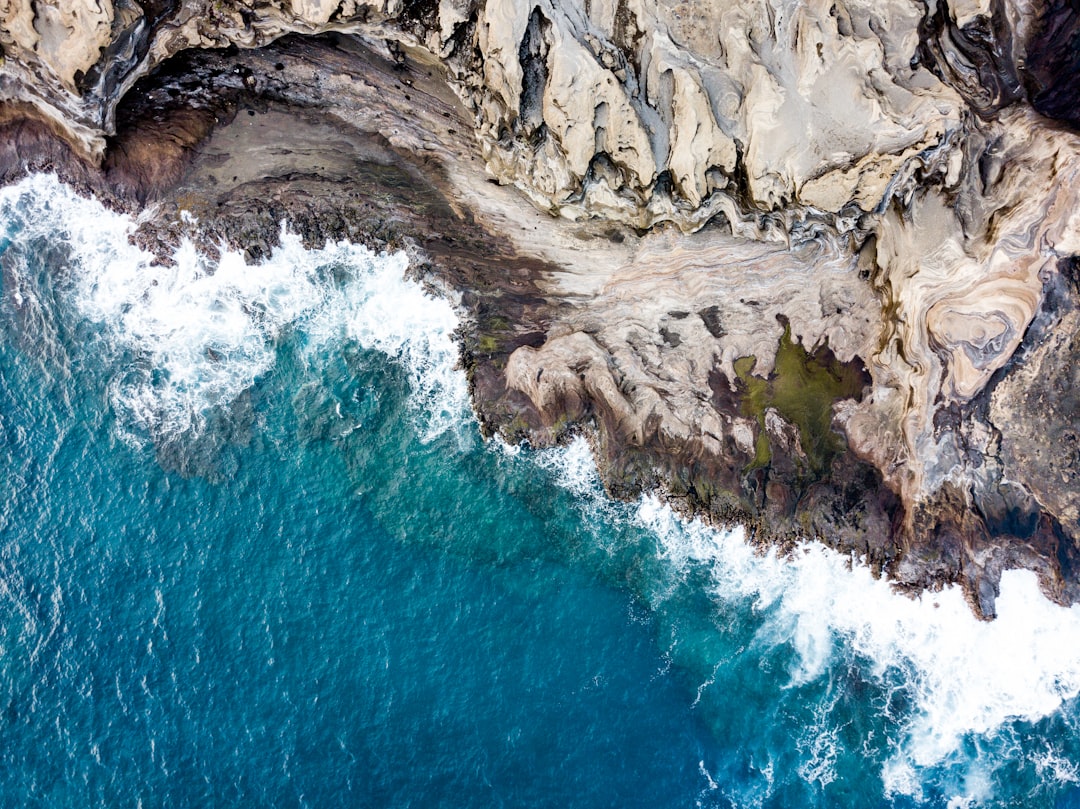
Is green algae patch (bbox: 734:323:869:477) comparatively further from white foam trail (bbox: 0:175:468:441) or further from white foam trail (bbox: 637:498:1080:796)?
white foam trail (bbox: 0:175:468:441)

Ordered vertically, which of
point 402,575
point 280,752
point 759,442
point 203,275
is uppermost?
point 203,275

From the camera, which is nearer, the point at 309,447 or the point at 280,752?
the point at 280,752

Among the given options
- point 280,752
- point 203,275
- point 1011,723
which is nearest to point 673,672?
point 1011,723

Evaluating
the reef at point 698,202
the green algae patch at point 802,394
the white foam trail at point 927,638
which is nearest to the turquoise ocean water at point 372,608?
the white foam trail at point 927,638

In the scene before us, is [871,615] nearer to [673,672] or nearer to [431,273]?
[673,672]

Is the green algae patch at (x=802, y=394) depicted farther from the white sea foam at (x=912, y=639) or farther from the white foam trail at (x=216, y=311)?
the white foam trail at (x=216, y=311)

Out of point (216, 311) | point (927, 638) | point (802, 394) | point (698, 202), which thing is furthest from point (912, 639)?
point (216, 311)

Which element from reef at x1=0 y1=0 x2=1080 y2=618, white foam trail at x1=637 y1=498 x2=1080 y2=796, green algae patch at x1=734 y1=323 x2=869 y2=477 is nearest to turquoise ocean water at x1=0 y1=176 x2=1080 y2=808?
white foam trail at x1=637 y1=498 x2=1080 y2=796
